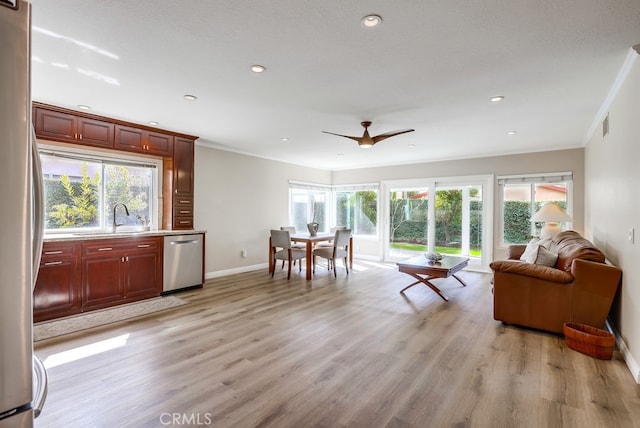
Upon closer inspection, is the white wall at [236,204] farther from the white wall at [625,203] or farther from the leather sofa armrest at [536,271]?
the white wall at [625,203]

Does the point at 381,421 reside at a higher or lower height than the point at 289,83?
lower

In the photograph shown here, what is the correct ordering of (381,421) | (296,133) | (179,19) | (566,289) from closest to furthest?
(381,421) < (179,19) < (566,289) < (296,133)

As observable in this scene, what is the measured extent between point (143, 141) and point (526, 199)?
6.67 m

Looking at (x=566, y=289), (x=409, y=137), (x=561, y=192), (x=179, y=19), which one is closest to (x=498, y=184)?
(x=561, y=192)

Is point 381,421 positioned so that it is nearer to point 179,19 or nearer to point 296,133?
point 179,19

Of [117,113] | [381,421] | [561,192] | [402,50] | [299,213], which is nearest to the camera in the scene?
[381,421]

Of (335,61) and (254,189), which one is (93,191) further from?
(335,61)

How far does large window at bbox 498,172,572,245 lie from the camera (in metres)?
5.64

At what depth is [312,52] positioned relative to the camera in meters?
2.37

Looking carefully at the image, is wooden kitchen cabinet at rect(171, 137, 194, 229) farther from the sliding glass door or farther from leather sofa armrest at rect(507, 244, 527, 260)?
leather sofa armrest at rect(507, 244, 527, 260)

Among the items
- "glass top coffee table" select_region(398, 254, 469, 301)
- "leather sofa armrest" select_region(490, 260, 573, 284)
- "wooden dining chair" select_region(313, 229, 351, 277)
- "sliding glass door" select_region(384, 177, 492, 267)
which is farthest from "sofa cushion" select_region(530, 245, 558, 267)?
"wooden dining chair" select_region(313, 229, 351, 277)

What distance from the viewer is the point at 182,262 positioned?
4617 millimetres

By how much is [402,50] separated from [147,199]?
425cm

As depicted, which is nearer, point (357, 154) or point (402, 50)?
point (402, 50)
